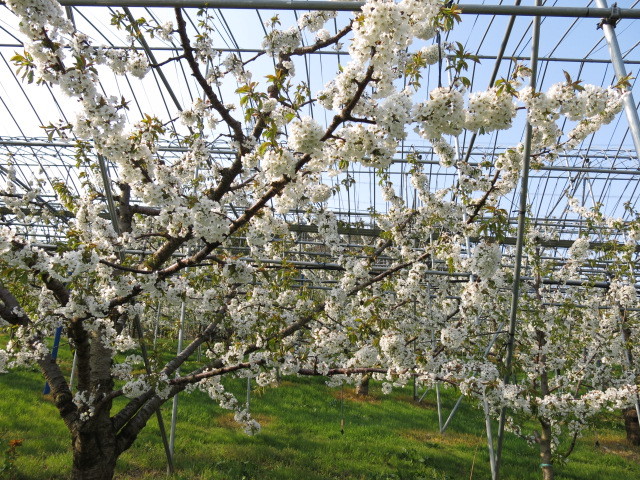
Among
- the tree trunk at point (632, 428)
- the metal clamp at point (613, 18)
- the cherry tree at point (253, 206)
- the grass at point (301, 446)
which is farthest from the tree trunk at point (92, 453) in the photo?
the tree trunk at point (632, 428)

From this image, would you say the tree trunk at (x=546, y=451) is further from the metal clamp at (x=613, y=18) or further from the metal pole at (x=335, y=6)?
the metal pole at (x=335, y=6)

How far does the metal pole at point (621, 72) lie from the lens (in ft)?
9.13

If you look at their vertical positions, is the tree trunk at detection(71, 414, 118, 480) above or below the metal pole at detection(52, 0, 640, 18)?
below

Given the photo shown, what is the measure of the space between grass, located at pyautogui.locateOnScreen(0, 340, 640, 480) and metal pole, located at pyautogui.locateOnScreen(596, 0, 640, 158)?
13.3 feet

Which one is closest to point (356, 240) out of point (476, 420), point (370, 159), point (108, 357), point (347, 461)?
point (476, 420)

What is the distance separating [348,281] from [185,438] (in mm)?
4275

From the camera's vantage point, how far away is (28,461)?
5926 millimetres

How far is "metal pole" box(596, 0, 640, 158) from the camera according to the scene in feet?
Answer: 9.13

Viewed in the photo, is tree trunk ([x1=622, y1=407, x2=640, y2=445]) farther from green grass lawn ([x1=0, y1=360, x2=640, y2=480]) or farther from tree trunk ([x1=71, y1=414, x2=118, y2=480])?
tree trunk ([x1=71, y1=414, x2=118, y2=480])

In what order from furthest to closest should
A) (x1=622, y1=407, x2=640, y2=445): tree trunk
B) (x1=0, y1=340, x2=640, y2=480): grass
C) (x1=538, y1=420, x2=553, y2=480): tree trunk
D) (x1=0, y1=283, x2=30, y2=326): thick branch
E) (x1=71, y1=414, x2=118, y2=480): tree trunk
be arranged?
(x1=622, y1=407, x2=640, y2=445): tree trunk
(x1=538, y1=420, x2=553, y2=480): tree trunk
(x1=0, y1=340, x2=640, y2=480): grass
(x1=71, y1=414, x2=118, y2=480): tree trunk
(x1=0, y1=283, x2=30, y2=326): thick branch

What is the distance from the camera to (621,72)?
2.87m

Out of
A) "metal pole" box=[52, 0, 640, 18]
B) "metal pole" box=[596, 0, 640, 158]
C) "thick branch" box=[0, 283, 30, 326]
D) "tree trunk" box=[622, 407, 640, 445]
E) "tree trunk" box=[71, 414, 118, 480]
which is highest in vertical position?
"metal pole" box=[52, 0, 640, 18]

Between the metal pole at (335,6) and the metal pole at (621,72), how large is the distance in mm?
86

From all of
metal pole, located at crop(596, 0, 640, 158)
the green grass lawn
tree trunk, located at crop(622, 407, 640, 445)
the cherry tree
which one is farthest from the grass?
metal pole, located at crop(596, 0, 640, 158)
